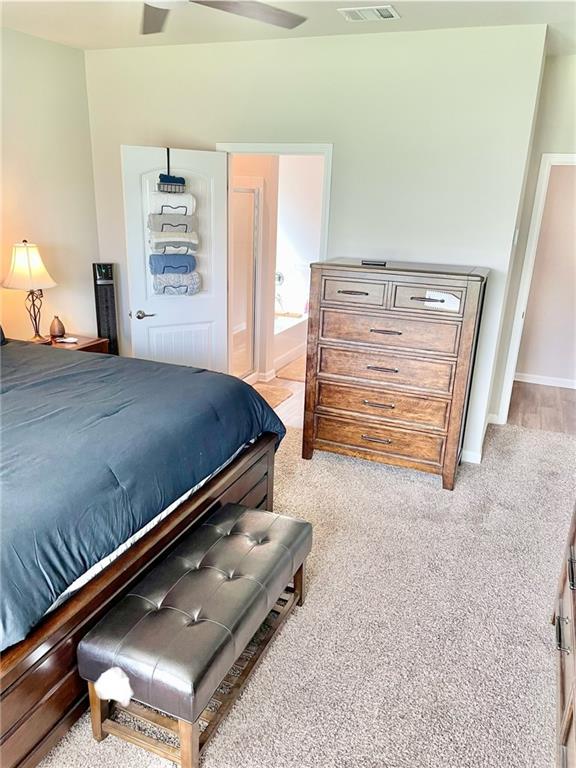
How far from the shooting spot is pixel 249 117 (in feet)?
12.6

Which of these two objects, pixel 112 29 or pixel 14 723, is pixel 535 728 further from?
pixel 112 29

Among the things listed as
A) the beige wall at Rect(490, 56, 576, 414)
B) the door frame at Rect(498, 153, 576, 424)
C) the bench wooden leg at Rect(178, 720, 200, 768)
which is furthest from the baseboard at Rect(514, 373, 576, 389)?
the bench wooden leg at Rect(178, 720, 200, 768)

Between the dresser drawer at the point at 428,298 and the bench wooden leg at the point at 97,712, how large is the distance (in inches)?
96.7

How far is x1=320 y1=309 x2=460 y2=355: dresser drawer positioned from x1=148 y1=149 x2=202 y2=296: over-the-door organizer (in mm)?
1258

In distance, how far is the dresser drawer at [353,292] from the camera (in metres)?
3.24

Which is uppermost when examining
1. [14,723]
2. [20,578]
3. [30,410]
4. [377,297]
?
[377,297]

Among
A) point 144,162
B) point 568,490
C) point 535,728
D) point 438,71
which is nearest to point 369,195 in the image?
point 438,71

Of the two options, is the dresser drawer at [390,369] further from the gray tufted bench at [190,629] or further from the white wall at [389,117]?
the gray tufted bench at [190,629]

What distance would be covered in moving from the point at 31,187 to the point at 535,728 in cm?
424

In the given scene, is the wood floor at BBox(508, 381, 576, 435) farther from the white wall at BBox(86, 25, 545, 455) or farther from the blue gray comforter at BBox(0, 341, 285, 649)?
the blue gray comforter at BBox(0, 341, 285, 649)

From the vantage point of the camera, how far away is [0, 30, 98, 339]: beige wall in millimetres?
3643

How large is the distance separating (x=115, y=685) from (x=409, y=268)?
8.51ft

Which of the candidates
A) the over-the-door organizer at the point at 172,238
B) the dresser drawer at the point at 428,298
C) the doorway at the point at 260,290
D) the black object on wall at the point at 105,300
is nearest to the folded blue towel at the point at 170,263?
the over-the-door organizer at the point at 172,238

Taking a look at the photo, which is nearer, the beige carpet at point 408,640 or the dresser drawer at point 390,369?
the beige carpet at point 408,640
